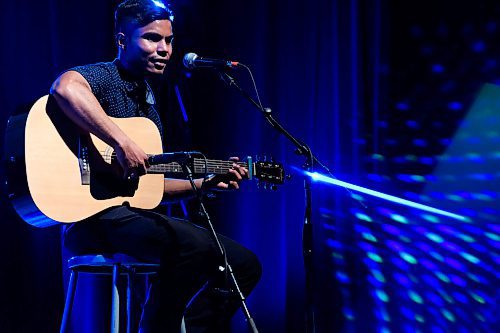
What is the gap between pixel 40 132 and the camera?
2.30 metres

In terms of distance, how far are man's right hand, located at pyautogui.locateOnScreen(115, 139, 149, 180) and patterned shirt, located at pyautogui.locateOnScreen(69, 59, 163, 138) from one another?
29 centimetres

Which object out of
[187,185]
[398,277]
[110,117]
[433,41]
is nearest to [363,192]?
[398,277]

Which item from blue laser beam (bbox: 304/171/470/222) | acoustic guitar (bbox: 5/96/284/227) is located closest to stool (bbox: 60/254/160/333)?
acoustic guitar (bbox: 5/96/284/227)

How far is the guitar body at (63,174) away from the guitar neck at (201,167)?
0.14 meters

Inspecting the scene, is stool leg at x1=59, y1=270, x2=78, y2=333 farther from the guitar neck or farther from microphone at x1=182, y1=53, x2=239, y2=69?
microphone at x1=182, y1=53, x2=239, y2=69

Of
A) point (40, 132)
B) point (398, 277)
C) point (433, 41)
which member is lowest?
point (398, 277)

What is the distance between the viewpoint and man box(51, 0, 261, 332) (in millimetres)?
2326

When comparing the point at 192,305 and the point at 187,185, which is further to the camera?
the point at 187,185

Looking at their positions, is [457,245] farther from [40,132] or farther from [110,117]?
[40,132]

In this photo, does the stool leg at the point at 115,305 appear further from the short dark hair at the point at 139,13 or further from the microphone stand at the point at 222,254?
the short dark hair at the point at 139,13

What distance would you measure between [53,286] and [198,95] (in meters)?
1.49

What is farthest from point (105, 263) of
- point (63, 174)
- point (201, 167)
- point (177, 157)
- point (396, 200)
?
point (396, 200)

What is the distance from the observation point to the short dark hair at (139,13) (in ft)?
8.94

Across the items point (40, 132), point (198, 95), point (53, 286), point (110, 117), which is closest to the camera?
point (40, 132)
